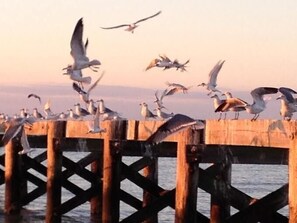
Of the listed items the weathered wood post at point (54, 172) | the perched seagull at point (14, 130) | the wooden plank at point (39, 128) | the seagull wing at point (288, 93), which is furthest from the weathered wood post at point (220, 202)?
the wooden plank at point (39, 128)

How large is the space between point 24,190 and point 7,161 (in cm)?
153

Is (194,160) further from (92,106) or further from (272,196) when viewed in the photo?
Result: (92,106)

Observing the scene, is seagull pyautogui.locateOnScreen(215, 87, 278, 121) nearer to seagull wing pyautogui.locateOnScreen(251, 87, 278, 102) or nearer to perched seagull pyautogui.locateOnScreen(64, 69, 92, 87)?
seagull wing pyautogui.locateOnScreen(251, 87, 278, 102)

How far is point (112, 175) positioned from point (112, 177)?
3 centimetres

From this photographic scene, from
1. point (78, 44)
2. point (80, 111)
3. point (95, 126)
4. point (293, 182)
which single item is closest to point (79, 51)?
point (78, 44)

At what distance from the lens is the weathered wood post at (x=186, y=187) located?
13453 mm

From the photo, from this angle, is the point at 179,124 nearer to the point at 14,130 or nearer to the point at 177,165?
the point at 177,165

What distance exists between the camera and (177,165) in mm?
13703

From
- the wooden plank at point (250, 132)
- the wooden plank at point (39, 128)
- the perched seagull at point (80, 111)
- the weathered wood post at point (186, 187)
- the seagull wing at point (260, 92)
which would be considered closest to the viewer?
the wooden plank at point (250, 132)

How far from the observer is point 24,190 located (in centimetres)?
2264

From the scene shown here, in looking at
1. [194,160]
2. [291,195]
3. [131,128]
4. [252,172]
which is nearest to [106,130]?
[131,128]

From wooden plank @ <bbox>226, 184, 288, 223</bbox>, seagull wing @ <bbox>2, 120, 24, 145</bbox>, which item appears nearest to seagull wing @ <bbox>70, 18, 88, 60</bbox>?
seagull wing @ <bbox>2, 120, 24, 145</bbox>

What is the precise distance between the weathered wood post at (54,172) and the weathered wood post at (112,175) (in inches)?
83.6

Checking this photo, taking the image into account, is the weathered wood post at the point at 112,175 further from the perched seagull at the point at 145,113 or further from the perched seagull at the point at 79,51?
the perched seagull at the point at 145,113
